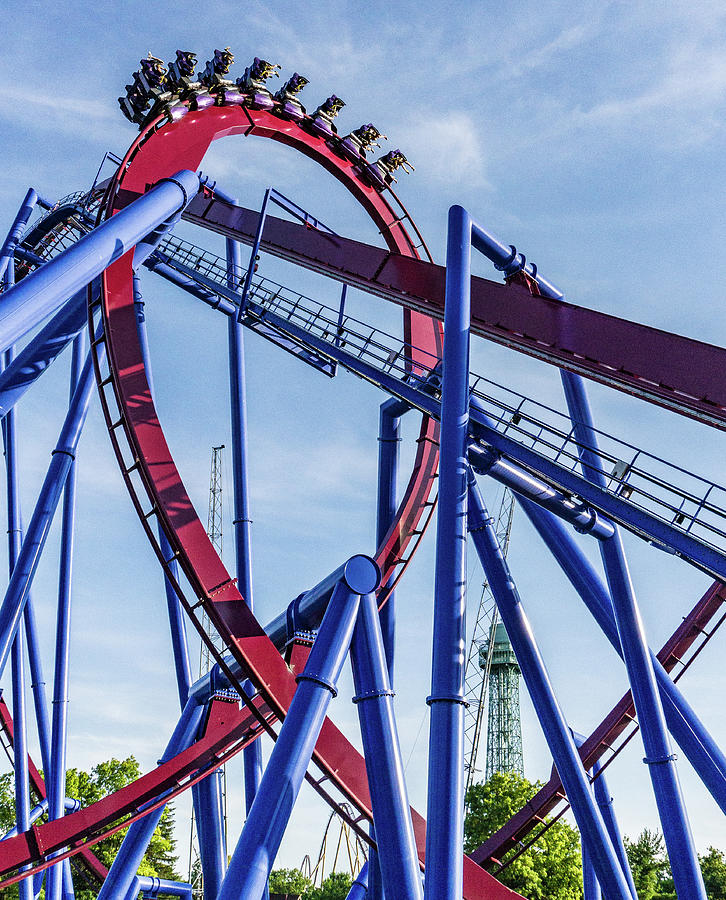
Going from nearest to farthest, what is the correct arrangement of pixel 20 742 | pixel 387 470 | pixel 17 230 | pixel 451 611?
pixel 451 611
pixel 387 470
pixel 20 742
pixel 17 230

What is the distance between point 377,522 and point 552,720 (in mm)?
4318

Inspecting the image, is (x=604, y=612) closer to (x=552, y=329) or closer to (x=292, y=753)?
(x=552, y=329)

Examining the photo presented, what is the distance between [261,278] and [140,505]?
3.45 metres

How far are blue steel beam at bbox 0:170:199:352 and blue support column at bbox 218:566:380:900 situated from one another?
9.76 ft

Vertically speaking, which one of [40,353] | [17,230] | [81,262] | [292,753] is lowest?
[292,753]

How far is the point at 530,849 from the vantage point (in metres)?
27.0

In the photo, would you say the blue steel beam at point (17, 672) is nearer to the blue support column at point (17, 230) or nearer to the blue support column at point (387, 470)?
the blue support column at point (17, 230)

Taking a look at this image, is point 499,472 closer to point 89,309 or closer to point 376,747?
point 376,747

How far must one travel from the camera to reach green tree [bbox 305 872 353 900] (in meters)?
33.5

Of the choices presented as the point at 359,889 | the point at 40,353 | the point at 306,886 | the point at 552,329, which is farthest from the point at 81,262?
the point at 306,886

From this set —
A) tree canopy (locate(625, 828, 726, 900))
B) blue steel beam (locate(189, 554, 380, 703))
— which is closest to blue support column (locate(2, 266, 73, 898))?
blue steel beam (locate(189, 554, 380, 703))

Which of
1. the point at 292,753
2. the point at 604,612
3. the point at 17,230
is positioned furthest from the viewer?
the point at 17,230

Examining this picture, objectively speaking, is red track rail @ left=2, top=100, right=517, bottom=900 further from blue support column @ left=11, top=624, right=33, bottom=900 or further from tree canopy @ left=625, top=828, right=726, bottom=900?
tree canopy @ left=625, top=828, right=726, bottom=900

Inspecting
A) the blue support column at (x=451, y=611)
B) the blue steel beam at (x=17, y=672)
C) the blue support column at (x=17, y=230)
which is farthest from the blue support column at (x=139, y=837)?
the blue support column at (x=17, y=230)
